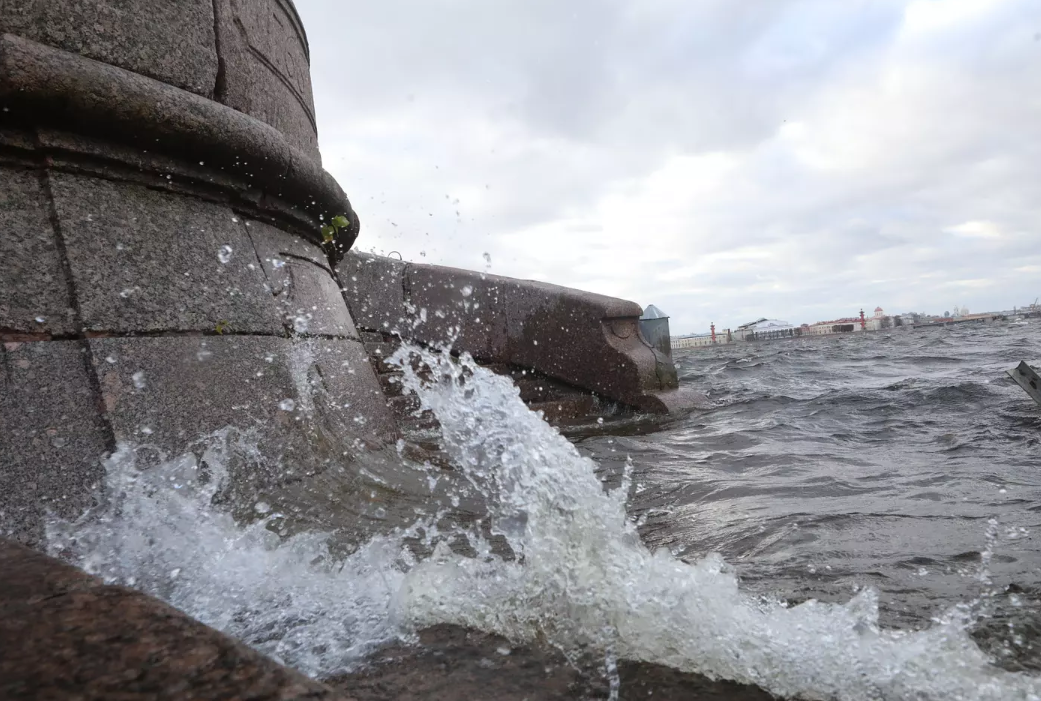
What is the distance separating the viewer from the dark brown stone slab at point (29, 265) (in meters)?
2.11

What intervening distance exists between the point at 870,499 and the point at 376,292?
4.40 meters

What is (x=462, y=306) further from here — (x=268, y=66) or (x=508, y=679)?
(x=508, y=679)

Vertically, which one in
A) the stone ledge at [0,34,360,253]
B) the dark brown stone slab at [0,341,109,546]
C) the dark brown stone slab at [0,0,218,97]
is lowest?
the dark brown stone slab at [0,341,109,546]

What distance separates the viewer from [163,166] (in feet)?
8.73

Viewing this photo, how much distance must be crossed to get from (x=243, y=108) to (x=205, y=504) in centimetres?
Result: 189

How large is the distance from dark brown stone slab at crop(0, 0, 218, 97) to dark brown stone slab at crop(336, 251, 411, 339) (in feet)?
9.78

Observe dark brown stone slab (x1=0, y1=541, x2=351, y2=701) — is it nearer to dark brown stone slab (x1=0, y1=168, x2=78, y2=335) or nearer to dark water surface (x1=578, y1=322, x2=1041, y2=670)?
dark water surface (x1=578, y1=322, x2=1041, y2=670)

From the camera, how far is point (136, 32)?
2.62 metres

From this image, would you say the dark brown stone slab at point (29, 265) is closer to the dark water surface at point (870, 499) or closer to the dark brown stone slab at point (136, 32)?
the dark brown stone slab at point (136, 32)

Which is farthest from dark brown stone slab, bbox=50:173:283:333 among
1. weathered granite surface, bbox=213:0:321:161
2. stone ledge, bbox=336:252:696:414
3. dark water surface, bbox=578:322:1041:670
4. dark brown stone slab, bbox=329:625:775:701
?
stone ledge, bbox=336:252:696:414

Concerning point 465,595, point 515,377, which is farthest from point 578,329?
point 465,595

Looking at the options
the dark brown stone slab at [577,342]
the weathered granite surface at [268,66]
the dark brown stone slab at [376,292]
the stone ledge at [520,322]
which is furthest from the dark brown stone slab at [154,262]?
the dark brown stone slab at [577,342]

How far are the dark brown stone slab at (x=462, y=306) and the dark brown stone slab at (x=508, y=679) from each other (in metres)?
4.80

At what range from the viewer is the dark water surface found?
1708 millimetres
